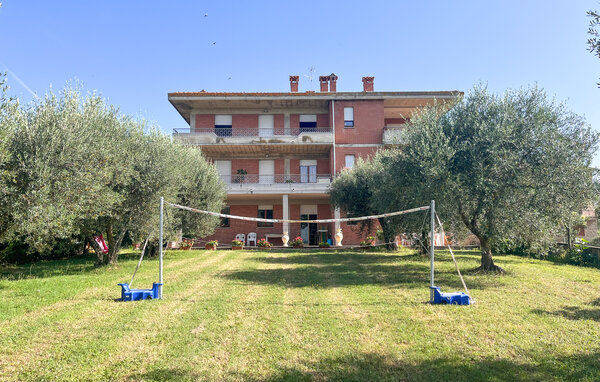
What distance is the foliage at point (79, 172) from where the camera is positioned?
28.3ft

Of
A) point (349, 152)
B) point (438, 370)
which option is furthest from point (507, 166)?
point (349, 152)

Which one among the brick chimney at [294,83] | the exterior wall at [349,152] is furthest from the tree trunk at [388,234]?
the brick chimney at [294,83]

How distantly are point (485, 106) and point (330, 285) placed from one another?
23.4 ft

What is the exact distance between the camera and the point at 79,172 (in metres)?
9.48

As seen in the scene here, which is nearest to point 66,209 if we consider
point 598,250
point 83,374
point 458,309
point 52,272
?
point 52,272

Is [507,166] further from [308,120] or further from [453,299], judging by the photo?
[308,120]

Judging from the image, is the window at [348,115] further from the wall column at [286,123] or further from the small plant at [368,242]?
the small plant at [368,242]

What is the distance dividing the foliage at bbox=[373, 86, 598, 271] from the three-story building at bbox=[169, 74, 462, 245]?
1442cm

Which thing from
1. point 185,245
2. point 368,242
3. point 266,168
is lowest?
point 185,245

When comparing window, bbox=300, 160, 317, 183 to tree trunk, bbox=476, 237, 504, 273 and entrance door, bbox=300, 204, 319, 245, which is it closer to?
entrance door, bbox=300, 204, 319, 245

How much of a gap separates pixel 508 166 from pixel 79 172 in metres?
11.6

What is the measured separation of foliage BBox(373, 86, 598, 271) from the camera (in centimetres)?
991

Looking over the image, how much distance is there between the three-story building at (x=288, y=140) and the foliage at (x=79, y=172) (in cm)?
1166

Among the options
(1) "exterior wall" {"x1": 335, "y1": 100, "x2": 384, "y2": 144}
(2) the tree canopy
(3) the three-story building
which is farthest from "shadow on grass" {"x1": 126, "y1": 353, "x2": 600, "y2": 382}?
(1) "exterior wall" {"x1": 335, "y1": 100, "x2": 384, "y2": 144}
